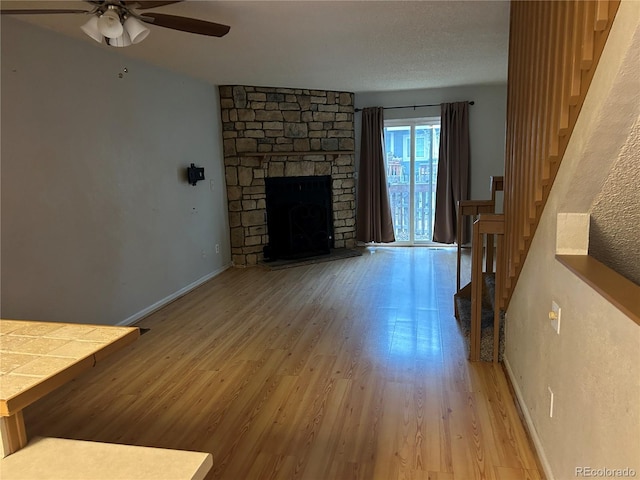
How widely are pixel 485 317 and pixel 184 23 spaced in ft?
9.23

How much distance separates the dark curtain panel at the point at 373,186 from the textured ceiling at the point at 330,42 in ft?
3.60

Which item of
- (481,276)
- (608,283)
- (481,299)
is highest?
(608,283)

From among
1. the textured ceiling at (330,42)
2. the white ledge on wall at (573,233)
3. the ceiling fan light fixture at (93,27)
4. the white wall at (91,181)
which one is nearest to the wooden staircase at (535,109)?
the white ledge on wall at (573,233)

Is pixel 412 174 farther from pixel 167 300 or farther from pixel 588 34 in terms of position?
pixel 588 34

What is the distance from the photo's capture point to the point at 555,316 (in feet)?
6.07

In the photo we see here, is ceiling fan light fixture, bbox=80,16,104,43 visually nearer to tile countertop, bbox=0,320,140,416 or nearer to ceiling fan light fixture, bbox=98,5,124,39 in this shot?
ceiling fan light fixture, bbox=98,5,124,39

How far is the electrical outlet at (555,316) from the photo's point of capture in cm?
182

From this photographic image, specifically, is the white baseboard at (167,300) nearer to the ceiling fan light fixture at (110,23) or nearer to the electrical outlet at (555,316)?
the ceiling fan light fixture at (110,23)

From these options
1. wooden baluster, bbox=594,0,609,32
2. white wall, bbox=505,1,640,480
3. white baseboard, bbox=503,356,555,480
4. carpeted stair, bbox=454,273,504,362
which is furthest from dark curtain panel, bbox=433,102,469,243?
wooden baluster, bbox=594,0,609,32

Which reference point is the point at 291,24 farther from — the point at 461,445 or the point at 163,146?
the point at 461,445

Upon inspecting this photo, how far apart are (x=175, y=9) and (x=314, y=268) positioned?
147 inches

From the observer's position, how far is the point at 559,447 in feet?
5.87

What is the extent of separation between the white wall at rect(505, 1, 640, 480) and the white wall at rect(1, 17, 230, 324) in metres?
3.17

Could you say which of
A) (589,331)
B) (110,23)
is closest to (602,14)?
(589,331)
